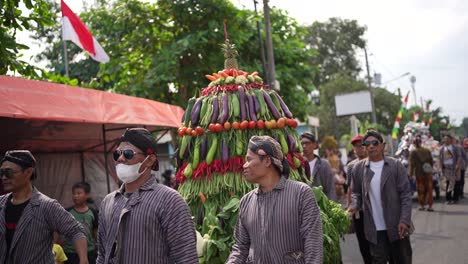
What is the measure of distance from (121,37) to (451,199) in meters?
10.0

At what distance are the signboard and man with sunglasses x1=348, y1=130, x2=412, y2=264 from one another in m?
38.4

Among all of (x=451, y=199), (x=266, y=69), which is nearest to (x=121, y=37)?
(x=266, y=69)

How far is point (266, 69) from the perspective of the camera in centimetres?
1580

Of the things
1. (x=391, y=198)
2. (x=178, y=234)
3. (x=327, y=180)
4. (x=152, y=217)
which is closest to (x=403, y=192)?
(x=391, y=198)

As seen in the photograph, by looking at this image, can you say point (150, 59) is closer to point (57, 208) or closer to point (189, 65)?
point (189, 65)

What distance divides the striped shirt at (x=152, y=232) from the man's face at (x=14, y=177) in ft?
4.04

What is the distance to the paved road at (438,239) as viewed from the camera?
8657 millimetres

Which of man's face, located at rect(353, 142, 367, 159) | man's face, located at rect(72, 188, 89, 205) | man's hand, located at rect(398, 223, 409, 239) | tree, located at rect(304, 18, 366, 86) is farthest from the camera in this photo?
tree, located at rect(304, 18, 366, 86)

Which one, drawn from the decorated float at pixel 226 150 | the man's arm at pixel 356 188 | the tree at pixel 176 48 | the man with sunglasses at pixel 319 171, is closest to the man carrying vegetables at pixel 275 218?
the decorated float at pixel 226 150

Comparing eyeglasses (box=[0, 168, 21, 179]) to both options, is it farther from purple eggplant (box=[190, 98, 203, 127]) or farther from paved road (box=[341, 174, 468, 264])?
paved road (box=[341, 174, 468, 264])

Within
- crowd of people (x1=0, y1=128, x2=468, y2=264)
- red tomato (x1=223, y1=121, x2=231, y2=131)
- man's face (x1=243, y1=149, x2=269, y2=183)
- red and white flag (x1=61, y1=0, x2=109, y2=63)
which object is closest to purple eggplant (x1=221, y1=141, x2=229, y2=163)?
red tomato (x1=223, y1=121, x2=231, y2=131)

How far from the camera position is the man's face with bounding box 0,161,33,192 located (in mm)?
4387

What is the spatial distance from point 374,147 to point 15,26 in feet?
14.9

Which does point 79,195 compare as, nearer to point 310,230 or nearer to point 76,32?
point 310,230
